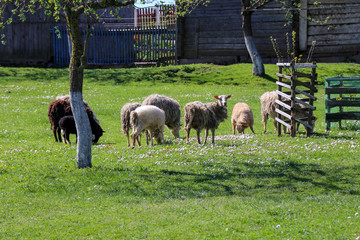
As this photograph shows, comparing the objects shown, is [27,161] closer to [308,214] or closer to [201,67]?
[308,214]

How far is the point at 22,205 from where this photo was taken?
33.7 feet

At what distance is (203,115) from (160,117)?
55.0 inches

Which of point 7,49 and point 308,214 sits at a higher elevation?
point 7,49

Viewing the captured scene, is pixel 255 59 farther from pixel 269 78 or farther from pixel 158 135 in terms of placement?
pixel 158 135

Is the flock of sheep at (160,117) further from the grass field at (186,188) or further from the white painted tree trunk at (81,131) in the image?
the white painted tree trunk at (81,131)

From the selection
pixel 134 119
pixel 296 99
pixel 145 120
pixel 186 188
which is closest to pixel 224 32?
pixel 296 99

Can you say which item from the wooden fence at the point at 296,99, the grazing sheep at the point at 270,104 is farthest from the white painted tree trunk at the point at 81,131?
the grazing sheep at the point at 270,104

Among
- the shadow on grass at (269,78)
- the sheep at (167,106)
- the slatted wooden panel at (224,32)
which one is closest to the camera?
the sheep at (167,106)

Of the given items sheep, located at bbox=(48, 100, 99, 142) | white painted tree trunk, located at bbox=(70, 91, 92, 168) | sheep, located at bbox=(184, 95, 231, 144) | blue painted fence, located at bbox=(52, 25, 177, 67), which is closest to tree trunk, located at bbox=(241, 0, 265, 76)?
blue painted fence, located at bbox=(52, 25, 177, 67)

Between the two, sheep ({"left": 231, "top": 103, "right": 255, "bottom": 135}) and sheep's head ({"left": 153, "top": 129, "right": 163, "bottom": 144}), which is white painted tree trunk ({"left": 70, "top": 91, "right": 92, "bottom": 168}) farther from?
sheep ({"left": 231, "top": 103, "right": 255, "bottom": 135})

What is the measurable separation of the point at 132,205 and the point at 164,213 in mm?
927

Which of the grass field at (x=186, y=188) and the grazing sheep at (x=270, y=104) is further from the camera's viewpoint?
the grazing sheep at (x=270, y=104)

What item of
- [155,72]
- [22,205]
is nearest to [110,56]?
[155,72]

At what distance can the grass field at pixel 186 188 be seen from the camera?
8.63m
